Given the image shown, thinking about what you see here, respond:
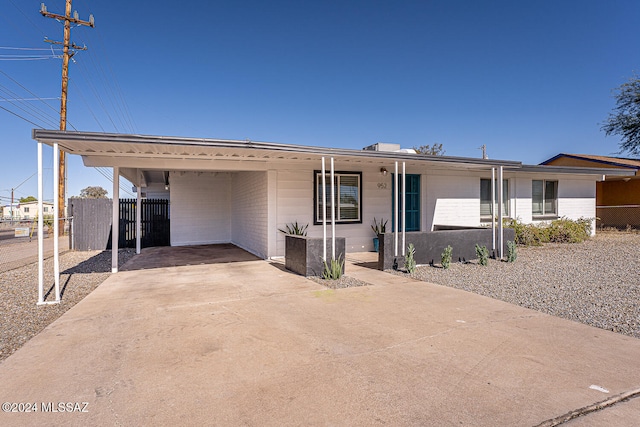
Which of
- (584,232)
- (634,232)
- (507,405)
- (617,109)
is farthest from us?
(617,109)

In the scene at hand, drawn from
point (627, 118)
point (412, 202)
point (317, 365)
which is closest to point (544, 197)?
point (412, 202)

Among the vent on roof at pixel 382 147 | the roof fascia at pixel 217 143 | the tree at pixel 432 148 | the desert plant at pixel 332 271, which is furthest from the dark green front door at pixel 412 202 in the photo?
the tree at pixel 432 148

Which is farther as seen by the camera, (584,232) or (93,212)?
(584,232)

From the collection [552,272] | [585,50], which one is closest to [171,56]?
[552,272]

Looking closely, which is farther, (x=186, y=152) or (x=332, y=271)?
(x=186, y=152)

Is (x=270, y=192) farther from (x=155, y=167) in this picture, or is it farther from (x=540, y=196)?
(x=540, y=196)

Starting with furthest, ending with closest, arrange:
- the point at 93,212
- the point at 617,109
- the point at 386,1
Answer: the point at 617,109, the point at 93,212, the point at 386,1

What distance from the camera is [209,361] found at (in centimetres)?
322

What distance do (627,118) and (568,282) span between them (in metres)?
19.9

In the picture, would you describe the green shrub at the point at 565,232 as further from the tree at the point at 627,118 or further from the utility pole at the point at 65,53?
the utility pole at the point at 65,53

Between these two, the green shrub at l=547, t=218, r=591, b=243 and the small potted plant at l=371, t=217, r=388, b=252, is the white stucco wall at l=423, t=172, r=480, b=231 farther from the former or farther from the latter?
the green shrub at l=547, t=218, r=591, b=243

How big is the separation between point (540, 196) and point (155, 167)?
1355 cm

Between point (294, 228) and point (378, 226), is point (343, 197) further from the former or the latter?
point (294, 228)

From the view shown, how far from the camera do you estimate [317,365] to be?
10.3 ft
